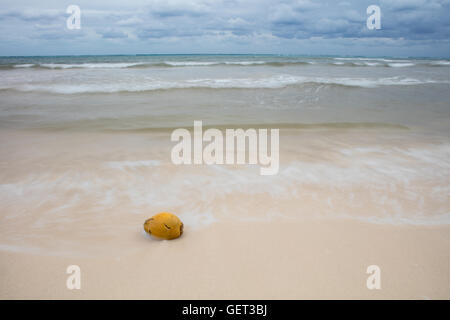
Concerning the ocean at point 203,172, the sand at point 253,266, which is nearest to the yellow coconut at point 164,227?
the sand at point 253,266

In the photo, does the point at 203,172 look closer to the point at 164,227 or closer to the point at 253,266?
the point at 164,227

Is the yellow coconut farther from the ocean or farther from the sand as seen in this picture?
the ocean

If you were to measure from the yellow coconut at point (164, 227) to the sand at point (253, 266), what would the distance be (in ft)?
0.21

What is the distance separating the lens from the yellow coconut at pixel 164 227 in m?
2.60

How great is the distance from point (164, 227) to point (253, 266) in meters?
0.82

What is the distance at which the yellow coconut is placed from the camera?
8.54 ft

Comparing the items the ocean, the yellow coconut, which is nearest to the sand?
the yellow coconut

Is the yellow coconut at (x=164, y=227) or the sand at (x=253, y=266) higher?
the yellow coconut at (x=164, y=227)

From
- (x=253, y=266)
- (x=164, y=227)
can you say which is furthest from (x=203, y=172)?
(x=253, y=266)

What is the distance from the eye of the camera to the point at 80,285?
85.6 inches

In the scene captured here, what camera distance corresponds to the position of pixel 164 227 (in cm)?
260

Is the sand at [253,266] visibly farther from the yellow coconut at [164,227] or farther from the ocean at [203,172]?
the ocean at [203,172]
